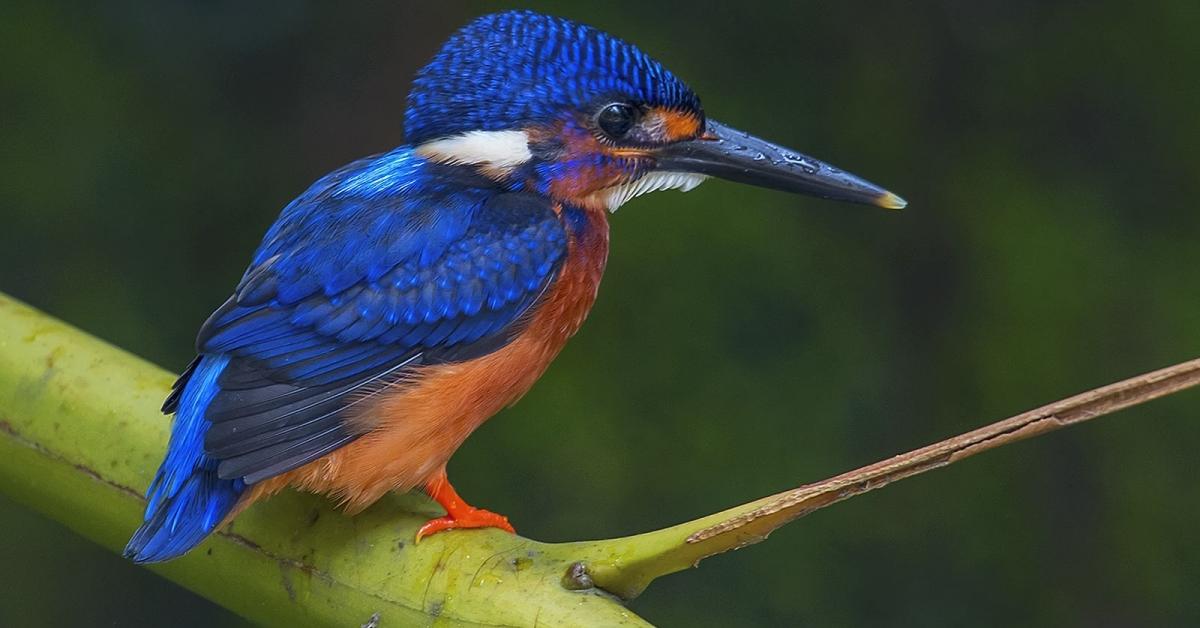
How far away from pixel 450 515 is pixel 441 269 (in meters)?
0.33

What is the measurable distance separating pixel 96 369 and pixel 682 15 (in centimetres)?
168

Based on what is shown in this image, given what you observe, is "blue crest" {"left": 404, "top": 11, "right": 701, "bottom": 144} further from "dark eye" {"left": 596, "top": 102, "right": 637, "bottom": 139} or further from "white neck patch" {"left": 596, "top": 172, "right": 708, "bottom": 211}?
"white neck patch" {"left": 596, "top": 172, "right": 708, "bottom": 211}

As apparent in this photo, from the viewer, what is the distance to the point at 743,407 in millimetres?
3123

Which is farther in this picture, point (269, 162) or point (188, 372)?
point (269, 162)

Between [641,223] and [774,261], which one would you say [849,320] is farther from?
[641,223]

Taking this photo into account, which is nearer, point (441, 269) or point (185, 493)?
point (185, 493)

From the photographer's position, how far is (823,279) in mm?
3178

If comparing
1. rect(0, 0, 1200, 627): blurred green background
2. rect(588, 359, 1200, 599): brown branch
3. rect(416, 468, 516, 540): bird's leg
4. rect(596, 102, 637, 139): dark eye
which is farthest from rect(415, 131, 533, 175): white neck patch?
rect(0, 0, 1200, 627): blurred green background

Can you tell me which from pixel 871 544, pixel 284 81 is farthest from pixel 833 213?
pixel 284 81

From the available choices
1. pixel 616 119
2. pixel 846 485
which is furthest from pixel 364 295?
pixel 846 485

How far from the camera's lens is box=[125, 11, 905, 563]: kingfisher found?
5.74ft

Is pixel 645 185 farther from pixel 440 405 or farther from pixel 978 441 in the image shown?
pixel 978 441

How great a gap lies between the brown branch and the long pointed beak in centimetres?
77

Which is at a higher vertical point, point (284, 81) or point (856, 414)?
point (284, 81)
